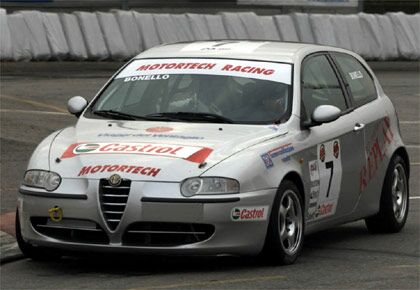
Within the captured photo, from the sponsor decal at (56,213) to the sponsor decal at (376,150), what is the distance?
2.69m

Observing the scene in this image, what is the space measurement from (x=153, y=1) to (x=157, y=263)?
20.0 metres

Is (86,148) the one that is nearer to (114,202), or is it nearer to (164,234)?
(114,202)

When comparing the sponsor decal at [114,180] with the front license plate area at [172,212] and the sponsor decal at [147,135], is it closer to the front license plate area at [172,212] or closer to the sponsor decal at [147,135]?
the front license plate area at [172,212]

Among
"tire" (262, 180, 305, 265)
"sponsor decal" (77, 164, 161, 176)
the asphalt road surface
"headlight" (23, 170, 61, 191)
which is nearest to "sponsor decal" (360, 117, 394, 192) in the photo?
the asphalt road surface

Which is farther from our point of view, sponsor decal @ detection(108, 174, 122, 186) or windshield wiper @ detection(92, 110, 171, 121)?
windshield wiper @ detection(92, 110, 171, 121)

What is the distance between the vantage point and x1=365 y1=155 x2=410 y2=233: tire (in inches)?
430

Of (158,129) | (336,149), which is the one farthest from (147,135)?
(336,149)

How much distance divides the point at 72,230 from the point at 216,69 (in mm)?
1974

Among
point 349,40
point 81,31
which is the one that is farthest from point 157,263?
point 349,40

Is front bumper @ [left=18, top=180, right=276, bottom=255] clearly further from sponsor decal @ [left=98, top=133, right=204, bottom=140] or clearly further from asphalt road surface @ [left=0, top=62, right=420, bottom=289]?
sponsor decal @ [left=98, top=133, right=204, bottom=140]

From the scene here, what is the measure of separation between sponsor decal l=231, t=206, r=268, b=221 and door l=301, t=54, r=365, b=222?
30.2 inches

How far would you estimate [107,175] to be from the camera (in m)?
8.80

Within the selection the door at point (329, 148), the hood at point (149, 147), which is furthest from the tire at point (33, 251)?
the door at point (329, 148)

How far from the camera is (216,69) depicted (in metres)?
10.2
